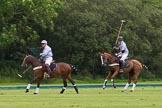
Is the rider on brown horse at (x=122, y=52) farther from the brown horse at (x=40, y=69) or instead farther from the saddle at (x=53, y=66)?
the saddle at (x=53, y=66)

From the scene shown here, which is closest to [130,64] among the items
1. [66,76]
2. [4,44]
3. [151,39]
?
[66,76]

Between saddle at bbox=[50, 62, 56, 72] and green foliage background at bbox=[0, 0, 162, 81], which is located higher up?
saddle at bbox=[50, 62, 56, 72]

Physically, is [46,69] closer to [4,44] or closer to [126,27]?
[4,44]

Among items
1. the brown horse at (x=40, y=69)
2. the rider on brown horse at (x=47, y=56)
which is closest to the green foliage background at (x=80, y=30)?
the brown horse at (x=40, y=69)

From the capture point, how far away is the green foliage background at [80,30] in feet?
171

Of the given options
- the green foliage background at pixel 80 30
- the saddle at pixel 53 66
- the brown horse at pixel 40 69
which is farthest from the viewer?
the green foliage background at pixel 80 30

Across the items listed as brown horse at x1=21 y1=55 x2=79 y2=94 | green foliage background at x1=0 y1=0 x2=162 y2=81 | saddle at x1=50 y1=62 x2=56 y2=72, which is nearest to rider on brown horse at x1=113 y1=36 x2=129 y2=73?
brown horse at x1=21 y1=55 x2=79 y2=94

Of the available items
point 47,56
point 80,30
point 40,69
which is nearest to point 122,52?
point 47,56

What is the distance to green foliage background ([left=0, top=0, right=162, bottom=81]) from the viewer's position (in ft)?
171

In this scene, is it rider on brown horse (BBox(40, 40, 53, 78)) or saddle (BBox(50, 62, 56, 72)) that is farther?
saddle (BBox(50, 62, 56, 72))

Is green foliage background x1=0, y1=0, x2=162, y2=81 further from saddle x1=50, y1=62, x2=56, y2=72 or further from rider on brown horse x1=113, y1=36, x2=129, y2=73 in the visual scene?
saddle x1=50, y1=62, x2=56, y2=72

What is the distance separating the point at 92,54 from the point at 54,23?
4356 mm

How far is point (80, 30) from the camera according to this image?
5669 centimetres

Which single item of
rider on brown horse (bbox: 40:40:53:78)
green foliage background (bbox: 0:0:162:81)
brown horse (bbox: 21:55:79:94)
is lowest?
green foliage background (bbox: 0:0:162:81)
